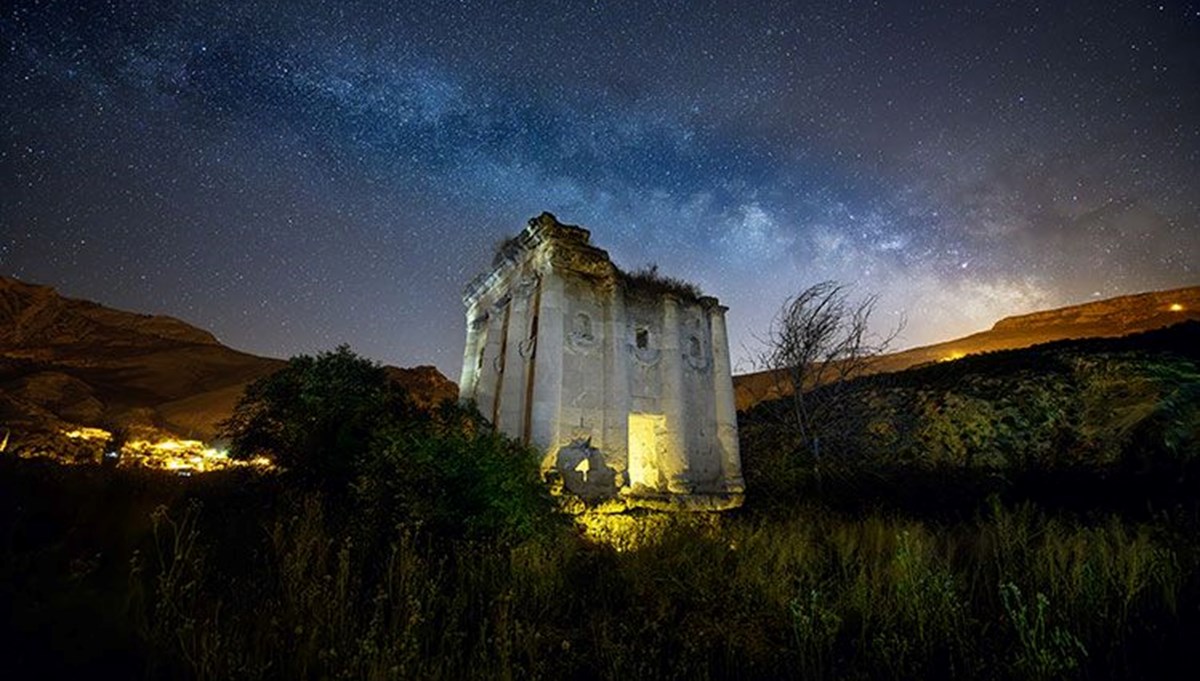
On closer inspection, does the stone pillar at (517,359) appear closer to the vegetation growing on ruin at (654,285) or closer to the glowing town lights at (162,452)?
the vegetation growing on ruin at (654,285)

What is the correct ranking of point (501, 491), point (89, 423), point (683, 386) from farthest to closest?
point (89, 423), point (683, 386), point (501, 491)

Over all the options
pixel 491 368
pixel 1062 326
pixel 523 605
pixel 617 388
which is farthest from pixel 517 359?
pixel 1062 326

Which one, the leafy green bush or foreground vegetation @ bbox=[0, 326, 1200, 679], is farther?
the leafy green bush

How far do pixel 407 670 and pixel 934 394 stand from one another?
19918 mm

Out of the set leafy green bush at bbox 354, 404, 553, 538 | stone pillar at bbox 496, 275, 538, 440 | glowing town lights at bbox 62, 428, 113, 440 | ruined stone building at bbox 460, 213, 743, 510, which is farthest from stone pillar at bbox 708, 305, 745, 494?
glowing town lights at bbox 62, 428, 113, 440

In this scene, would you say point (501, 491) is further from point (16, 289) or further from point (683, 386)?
point (16, 289)

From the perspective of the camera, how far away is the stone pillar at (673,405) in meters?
13.8

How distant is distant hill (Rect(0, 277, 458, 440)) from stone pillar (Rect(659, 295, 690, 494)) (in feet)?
62.2

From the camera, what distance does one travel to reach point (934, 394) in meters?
17.6

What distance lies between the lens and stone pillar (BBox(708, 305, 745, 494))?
1484cm

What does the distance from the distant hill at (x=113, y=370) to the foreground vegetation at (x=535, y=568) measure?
2234 cm

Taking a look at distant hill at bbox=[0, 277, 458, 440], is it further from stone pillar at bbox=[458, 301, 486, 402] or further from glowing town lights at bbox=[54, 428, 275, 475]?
stone pillar at bbox=[458, 301, 486, 402]

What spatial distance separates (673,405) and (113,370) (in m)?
57.0

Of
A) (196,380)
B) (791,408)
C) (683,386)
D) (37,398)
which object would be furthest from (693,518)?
(196,380)
